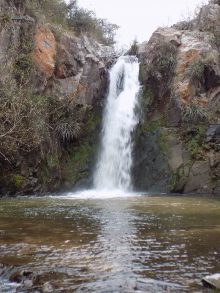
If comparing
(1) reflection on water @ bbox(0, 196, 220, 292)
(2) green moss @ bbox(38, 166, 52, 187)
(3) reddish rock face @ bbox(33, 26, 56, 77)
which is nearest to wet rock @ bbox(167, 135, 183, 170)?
(2) green moss @ bbox(38, 166, 52, 187)

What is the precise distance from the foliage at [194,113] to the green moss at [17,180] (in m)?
8.15

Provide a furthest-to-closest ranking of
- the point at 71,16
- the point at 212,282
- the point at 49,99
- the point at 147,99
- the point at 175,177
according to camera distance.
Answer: the point at 71,16
the point at 147,99
the point at 49,99
the point at 175,177
the point at 212,282

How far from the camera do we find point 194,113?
19312 mm

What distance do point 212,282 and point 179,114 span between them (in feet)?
51.1

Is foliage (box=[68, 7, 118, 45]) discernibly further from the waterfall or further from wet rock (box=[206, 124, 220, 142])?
wet rock (box=[206, 124, 220, 142])

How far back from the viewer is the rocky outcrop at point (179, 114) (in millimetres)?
18094

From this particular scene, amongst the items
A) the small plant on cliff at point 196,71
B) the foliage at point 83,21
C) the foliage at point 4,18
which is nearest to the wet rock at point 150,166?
the small plant on cliff at point 196,71

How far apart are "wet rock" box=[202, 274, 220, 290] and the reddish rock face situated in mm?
16722

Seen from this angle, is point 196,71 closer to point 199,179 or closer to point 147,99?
point 147,99

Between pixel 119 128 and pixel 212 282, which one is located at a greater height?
pixel 119 128

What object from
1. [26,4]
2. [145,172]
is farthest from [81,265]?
[26,4]

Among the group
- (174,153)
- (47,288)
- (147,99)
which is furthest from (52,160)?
(47,288)

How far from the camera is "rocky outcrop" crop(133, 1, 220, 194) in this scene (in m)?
18.1

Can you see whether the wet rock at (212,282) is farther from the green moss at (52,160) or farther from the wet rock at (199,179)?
the green moss at (52,160)
